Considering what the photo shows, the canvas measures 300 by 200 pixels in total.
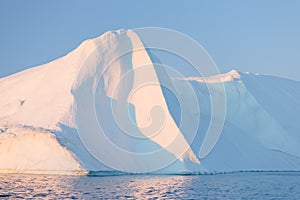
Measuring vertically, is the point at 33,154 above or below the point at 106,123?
below

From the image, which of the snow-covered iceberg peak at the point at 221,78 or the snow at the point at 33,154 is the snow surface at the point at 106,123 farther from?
the snow-covered iceberg peak at the point at 221,78

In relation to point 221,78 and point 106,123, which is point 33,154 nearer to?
point 106,123

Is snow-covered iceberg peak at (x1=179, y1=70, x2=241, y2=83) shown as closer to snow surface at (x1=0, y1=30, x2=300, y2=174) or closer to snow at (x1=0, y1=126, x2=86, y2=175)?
snow surface at (x1=0, y1=30, x2=300, y2=174)

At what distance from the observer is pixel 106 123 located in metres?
41.8

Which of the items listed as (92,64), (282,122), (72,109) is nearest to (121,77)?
(92,64)

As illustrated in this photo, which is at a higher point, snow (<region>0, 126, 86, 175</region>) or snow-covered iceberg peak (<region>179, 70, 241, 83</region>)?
snow-covered iceberg peak (<region>179, 70, 241, 83</region>)

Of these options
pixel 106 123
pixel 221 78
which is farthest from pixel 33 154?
pixel 221 78

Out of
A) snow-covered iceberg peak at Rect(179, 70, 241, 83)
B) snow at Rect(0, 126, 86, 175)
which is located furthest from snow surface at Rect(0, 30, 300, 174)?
snow-covered iceberg peak at Rect(179, 70, 241, 83)

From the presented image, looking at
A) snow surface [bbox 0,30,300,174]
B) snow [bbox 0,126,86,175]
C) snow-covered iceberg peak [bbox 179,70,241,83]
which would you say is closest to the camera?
snow [bbox 0,126,86,175]

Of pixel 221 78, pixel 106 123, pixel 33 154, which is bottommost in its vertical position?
pixel 33 154

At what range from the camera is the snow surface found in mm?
36438

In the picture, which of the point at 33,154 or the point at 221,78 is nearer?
the point at 33,154

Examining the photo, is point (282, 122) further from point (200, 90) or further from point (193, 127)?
point (193, 127)

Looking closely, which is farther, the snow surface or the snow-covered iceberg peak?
the snow-covered iceberg peak
